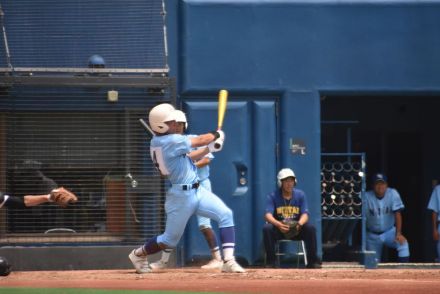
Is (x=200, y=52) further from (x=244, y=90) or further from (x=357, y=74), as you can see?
(x=357, y=74)

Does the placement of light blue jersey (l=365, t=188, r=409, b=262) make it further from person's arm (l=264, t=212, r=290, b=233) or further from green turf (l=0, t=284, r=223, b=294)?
green turf (l=0, t=284, r=223, b=294)

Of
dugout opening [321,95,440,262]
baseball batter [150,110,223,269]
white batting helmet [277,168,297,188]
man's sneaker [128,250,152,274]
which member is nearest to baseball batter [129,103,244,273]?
man's sneaker [128,250,152,274]

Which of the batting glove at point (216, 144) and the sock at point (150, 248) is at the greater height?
the batting glove at point (216, 144)

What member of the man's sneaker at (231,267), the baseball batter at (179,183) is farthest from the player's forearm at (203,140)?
the man's sneaker at (231,267)

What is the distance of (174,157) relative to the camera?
1346cm

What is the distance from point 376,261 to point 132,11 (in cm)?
490

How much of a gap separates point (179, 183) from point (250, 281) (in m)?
1.50

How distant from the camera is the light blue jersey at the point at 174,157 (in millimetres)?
13406

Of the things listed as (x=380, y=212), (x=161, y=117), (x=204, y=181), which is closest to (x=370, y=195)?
(x=380, y=212)

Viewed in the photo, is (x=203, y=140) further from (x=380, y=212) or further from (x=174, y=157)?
(x=380, y=212)

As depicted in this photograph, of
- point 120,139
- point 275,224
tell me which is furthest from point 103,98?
point 275,224

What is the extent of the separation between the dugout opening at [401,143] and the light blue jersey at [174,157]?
5.53m

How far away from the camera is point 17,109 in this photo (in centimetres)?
1658

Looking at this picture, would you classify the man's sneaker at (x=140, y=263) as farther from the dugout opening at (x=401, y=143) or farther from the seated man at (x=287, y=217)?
the dugout opening at (x=401, y=143)
